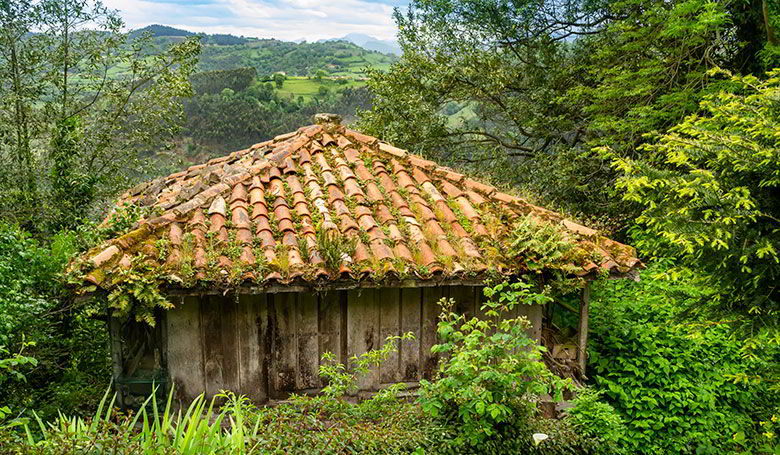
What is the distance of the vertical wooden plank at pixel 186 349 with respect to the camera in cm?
533

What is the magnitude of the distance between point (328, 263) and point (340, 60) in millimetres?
57144

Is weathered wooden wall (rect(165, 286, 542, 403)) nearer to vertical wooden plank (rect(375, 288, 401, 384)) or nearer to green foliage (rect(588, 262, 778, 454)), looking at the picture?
vertical wooden plank (rect(375, 288, 401, 384))

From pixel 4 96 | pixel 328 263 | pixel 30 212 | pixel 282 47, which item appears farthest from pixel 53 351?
pixel 282 47

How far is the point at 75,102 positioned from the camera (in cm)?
1052

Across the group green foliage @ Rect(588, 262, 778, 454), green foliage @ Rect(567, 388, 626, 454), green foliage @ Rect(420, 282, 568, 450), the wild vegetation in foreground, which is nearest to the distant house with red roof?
the wild vegetation in foreground

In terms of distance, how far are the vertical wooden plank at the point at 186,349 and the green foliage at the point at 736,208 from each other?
5.25 meters

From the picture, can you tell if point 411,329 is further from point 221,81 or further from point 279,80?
point 279,80

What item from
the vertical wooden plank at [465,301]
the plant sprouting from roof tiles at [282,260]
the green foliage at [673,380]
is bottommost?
the green foliage at [673,380]

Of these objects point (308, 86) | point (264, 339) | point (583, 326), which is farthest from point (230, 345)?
point (308, 86)

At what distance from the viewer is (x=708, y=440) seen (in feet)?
21.9

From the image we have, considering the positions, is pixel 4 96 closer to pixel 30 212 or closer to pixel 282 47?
pixel 30 212

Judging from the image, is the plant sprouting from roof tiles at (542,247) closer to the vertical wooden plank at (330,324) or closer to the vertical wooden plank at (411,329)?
the vertical wooden plank at (411,329)

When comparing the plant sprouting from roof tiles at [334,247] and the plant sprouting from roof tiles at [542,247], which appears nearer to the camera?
the plant sprouting from roof tiles at [334,247]

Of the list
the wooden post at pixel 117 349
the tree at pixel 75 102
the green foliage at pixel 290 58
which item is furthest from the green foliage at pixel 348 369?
the green foliage at pixel 290 58
